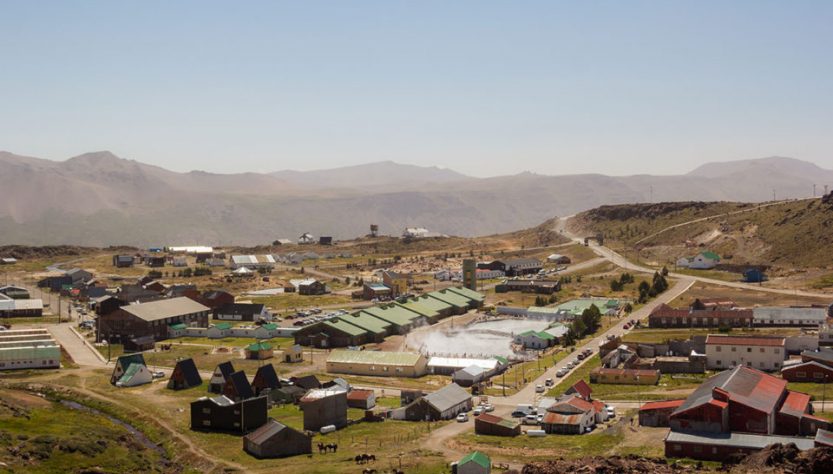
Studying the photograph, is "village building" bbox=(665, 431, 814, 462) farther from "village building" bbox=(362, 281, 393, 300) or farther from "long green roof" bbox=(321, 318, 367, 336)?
"village building" bbox=(362, 281, 393, 300)

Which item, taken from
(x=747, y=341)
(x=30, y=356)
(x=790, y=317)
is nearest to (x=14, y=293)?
(x=30, y=356)

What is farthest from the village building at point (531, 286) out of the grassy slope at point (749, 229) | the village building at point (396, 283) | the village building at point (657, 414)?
the village building at point (657, 414)

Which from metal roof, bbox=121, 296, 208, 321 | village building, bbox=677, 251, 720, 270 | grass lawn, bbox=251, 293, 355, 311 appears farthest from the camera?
village building, bbox=677, 251, 720, 270

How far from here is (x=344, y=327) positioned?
282ft

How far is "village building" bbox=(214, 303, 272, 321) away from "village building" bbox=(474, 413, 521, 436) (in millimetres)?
54067

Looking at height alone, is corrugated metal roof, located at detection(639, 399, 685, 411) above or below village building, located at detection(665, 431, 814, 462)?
above

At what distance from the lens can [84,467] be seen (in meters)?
46.2

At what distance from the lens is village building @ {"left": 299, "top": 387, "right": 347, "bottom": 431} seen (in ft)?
176

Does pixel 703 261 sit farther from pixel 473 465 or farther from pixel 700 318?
pixel 473 465

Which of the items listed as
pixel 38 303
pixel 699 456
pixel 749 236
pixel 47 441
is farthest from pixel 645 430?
pixel 749 236

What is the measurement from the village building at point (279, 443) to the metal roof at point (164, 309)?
144ft

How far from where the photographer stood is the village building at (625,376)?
212ft

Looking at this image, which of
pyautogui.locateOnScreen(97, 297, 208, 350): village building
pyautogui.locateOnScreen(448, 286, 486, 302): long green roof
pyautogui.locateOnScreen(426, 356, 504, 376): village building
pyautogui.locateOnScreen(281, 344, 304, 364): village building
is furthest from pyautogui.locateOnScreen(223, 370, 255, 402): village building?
pyautogui.locateOnScreen(448, 286, 486, 302): long green roof

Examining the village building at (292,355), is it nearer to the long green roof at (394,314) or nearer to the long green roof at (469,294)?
the long green roof at (394,314)
